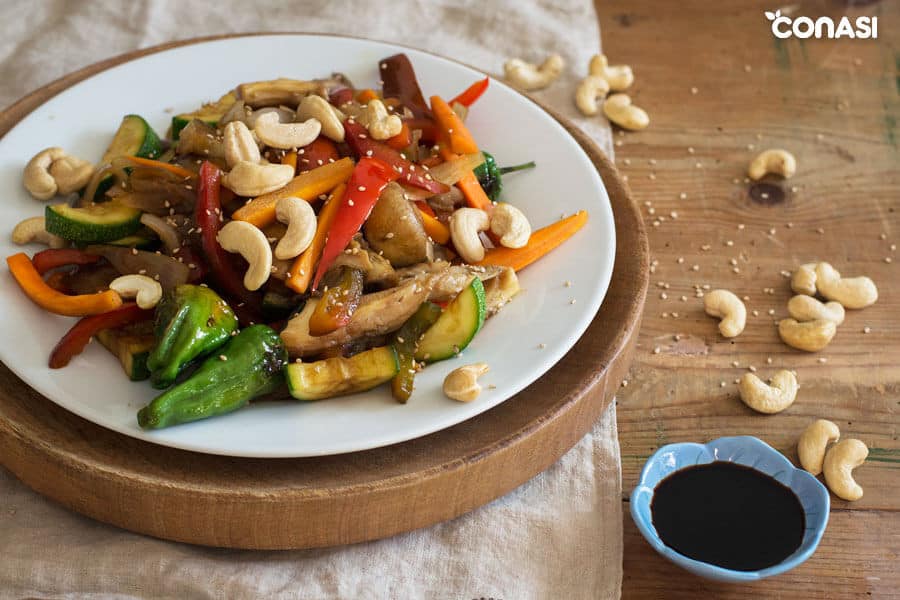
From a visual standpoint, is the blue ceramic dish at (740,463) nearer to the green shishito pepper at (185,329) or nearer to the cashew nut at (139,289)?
the green shishito pepper at (185,329)

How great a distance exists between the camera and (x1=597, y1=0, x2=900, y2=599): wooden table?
10.3 ft

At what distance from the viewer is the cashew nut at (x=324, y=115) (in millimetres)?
3354

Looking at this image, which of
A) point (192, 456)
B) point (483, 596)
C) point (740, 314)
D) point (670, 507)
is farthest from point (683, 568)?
point (192, 456)

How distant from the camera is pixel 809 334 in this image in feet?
11.9

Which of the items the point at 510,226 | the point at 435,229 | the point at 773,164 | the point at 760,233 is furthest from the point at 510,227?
the point at 773,164

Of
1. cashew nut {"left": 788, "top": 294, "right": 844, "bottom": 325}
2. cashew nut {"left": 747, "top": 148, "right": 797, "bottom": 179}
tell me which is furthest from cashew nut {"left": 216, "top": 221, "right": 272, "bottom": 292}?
cashew nut {"left": 747, "top": 148, "right": 797, "bottom": 179}

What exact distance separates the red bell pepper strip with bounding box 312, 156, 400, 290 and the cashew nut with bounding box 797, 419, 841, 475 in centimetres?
158

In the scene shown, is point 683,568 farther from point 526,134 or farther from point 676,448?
point 526,134

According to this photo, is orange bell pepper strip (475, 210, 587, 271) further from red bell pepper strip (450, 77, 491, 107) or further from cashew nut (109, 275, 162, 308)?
cashew nut (109, 275, 162, 308)

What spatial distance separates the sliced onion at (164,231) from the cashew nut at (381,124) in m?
0.72

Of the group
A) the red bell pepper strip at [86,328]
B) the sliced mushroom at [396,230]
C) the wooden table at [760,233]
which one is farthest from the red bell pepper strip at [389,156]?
the wooden table at [760,233]

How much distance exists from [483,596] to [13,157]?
2258 mm

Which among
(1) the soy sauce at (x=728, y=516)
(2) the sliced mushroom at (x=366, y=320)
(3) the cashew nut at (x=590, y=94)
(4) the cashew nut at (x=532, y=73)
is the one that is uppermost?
(2) the sliced mushroom at (x=366, y=320)

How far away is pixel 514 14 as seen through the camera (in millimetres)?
5211
